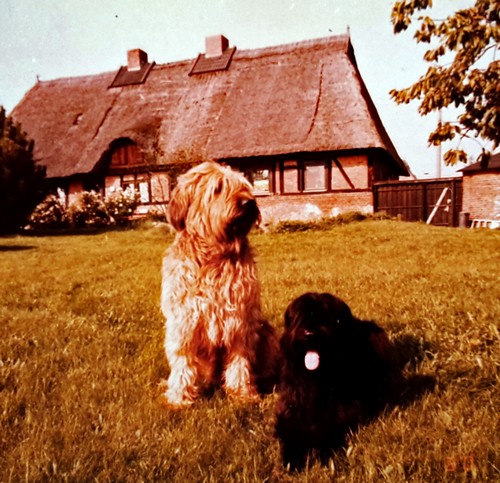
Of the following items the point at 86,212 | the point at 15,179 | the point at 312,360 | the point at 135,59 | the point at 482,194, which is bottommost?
the point at 312,360

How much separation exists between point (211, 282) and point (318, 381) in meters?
1.20

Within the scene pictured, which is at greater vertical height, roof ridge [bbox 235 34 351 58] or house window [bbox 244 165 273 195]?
roof ridge [bbox 235 34 351 58]

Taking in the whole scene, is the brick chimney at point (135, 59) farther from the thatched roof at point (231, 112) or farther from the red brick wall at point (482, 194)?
the red brick wall at point (482, 194)

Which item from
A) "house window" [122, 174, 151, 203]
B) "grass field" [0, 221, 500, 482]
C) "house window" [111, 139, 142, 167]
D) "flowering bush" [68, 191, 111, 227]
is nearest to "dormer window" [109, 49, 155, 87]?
"house window" [111, 139, 142, 167]

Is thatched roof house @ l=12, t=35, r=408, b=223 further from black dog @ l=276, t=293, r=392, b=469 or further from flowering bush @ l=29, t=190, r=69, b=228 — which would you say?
black dog @ l=276, t=293, r=392, b=469

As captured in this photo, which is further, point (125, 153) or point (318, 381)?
point (125, 153)

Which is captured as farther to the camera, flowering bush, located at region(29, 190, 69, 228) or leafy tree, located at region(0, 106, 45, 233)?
flowering bush, located at region(29, 190, 69, 228)

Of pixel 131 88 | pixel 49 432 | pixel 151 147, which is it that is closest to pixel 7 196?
pixel 151 147

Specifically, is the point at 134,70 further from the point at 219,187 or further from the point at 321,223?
the point at 219,187

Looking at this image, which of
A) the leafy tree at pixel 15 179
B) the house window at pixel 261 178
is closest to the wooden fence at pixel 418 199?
the house window at pixel 261 178

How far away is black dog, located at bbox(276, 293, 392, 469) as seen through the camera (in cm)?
290

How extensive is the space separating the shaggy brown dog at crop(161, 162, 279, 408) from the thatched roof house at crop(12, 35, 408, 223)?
866 inches

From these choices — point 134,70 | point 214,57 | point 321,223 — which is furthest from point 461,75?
point 134,70

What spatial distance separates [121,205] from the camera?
27.5 m
